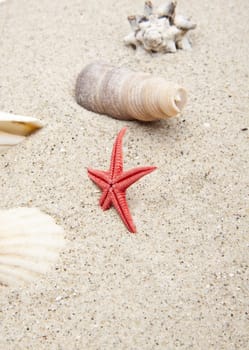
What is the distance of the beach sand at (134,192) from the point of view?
177cm

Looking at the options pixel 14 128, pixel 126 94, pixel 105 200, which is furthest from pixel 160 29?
pixel 105 200

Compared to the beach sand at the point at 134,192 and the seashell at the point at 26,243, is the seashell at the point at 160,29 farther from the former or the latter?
the seashell at the point at 26,243

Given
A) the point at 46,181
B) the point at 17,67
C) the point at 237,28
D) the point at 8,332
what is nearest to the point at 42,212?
the point at 46,181

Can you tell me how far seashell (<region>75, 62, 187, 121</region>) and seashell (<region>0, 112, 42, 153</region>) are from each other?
0.32 meters

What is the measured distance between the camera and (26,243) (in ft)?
6.42

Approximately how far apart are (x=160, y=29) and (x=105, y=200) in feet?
3.95

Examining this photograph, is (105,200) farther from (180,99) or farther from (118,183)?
(180,99)

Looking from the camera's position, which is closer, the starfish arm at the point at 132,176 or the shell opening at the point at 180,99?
the starfish arm at the point at 132,176

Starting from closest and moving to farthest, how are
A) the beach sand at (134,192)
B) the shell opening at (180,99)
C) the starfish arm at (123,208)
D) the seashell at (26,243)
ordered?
the beach sand at (134,192)
the seashell at (26,243)
the starfish arm at (123,208)
the shell opening at (180,99)

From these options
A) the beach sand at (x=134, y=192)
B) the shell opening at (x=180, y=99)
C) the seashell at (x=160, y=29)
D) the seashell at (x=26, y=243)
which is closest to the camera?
the beach sand at (x=134, y=192)

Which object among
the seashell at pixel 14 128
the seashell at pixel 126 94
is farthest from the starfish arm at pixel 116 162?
the seashell at pixel 14 128

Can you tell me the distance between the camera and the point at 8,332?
175 centimetres

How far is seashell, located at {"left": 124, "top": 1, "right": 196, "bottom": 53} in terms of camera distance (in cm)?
273

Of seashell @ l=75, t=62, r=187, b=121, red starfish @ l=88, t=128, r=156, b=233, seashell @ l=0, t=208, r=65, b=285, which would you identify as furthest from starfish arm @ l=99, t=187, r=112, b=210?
seashell @ l=75, t=62, r=187, b=121
